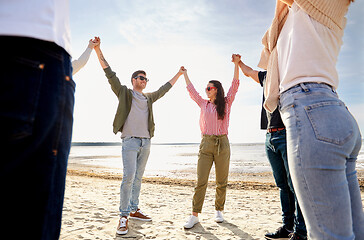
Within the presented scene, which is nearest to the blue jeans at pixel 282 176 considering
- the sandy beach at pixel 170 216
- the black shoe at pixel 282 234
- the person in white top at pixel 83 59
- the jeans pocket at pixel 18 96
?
the black shoe at pixel 282 234

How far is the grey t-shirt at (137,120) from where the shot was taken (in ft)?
14.2

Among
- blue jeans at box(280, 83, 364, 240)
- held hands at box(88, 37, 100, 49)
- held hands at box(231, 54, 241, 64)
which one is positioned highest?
held hands at box(88, 37, 100, 49)

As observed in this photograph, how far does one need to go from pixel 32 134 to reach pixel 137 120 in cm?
367

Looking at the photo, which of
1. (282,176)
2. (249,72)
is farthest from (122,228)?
(249,72)

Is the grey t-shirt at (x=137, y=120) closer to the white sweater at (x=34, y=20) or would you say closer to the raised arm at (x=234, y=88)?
the raised arm at (x=234, y=88)

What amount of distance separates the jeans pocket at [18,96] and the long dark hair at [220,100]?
12.9 feet

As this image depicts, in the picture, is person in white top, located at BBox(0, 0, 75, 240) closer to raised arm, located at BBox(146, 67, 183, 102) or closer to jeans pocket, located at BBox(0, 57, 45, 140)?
jeans pocket, located at BBox(0, 57, 45, 140)

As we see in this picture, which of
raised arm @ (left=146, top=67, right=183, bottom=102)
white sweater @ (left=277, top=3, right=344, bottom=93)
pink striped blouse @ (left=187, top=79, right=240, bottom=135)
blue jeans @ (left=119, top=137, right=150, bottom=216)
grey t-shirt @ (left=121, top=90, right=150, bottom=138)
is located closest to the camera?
white sweater @ (left=277, top=3, right=344, bottom=93)

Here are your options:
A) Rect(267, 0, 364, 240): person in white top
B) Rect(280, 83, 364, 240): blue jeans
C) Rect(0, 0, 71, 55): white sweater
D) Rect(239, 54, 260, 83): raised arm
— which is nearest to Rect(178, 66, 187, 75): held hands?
Rect(239, 54, 260, 83): raised arm

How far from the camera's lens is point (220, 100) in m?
4.70

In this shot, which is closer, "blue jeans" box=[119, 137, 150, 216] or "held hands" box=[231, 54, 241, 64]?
"held hands" box=[231, 54, 241, 64]

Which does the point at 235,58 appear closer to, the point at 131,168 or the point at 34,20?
the point at 131,168

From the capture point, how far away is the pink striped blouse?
14.8 feet

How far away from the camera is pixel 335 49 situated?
1.41 m
